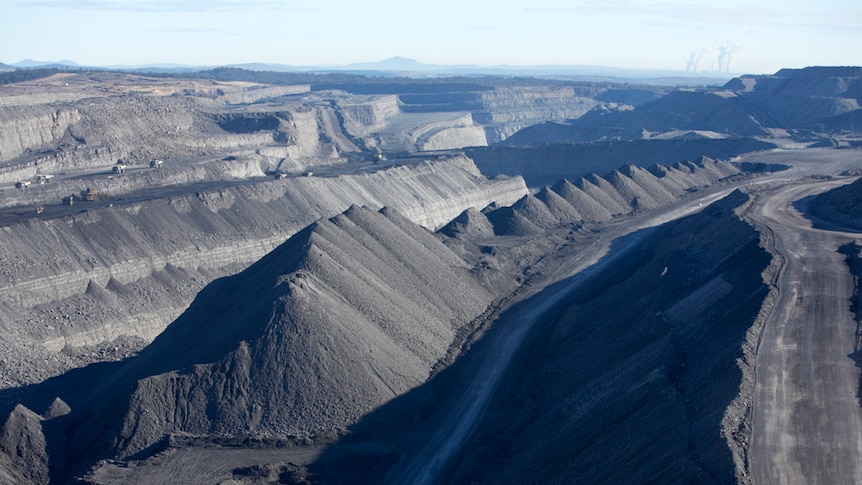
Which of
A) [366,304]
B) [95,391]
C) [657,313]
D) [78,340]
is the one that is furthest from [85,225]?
[657,313]

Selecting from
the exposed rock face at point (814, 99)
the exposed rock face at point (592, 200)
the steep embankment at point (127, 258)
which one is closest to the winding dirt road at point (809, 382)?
the exposed rock face at point (592, 200)

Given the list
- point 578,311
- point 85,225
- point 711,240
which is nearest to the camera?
point 578,311

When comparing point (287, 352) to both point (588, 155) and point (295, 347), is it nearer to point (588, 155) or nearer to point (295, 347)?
point (295, 347)

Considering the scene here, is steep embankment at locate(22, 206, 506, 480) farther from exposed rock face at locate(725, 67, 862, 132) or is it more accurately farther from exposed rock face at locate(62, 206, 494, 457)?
exposed rock face at locate(725, 67, 862, 132)

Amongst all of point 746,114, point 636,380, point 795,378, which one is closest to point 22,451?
point 636,380

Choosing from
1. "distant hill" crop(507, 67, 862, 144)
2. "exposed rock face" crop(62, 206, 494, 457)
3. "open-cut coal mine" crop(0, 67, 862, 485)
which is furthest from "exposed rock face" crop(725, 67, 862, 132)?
"exposed rock face" crop(62, 206, 494, 457)

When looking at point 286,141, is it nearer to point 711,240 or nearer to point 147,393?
point 711,240

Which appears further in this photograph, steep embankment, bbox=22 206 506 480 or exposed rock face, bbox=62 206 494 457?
exposed rock face, bbox=62 206 494 457
